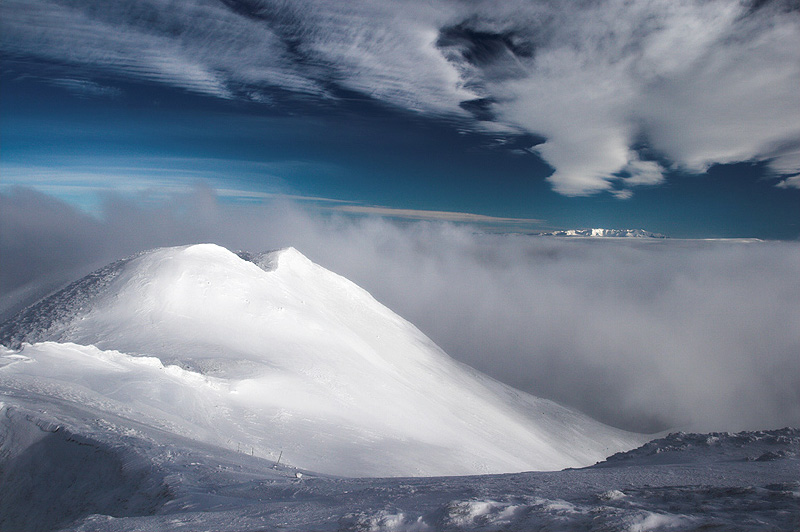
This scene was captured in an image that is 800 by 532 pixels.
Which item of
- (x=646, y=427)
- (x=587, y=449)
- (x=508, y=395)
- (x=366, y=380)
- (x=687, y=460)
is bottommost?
(x=646, y=427)

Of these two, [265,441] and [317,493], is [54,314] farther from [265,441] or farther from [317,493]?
[317,493]

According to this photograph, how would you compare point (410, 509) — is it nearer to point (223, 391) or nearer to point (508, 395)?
point (223, 391)

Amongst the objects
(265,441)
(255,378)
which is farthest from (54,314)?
(265,441)

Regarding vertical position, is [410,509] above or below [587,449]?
above

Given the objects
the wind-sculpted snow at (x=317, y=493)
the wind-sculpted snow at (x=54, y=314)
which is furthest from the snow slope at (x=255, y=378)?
the wind-sculpted snow at (x=317, y=493)

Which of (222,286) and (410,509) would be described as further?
(222,286)

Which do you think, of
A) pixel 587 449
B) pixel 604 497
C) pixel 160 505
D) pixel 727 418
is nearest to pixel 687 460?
pixel 604 497

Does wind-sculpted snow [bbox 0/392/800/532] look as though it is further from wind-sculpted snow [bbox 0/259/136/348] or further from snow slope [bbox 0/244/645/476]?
wind-sculpted snow [bbox 0/259/136/348]
